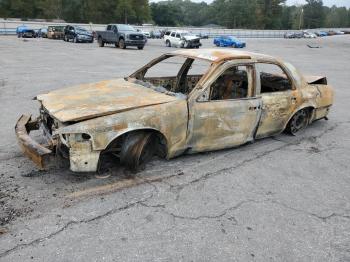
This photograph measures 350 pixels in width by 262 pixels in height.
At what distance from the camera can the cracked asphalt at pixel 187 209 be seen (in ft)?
10.3

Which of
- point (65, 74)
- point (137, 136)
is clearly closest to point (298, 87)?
point (137, 136)

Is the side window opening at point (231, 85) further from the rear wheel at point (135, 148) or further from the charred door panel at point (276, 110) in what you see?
the rear wheel at point (135, 148)

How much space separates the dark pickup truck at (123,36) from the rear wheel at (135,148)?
23704 millimetres

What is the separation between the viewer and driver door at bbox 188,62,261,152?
4672mm

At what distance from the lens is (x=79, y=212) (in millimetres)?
3623

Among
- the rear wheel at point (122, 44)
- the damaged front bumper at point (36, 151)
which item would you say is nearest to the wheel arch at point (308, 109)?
the damaged front bumper at point (36, 151)

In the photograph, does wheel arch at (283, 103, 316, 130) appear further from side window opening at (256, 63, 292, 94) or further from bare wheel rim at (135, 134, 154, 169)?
bare wheel rim at (135, 134, 154, 169)

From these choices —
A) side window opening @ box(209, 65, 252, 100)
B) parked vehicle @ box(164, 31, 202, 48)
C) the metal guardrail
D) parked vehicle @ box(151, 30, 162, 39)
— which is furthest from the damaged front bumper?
parked vehicle @ box(151, 30, 162, 39)

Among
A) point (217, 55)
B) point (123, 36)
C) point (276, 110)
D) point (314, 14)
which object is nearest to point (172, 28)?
point (123, 36)

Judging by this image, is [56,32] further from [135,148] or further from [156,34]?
[135,148]

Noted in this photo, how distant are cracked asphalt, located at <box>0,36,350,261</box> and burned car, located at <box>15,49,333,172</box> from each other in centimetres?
32

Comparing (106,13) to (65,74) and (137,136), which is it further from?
(137,136)

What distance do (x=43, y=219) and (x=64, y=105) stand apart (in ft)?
4.64

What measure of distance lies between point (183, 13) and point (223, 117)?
146 m
